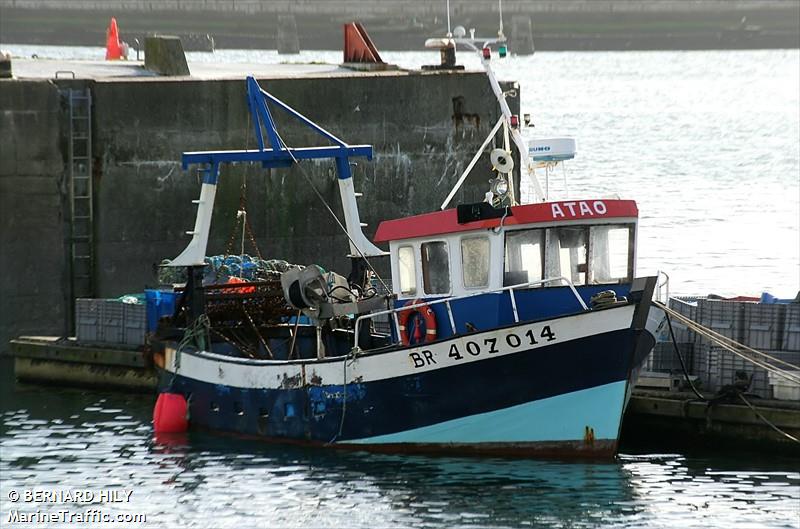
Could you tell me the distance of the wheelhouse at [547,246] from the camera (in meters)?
19.4

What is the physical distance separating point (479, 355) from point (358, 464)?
203cm

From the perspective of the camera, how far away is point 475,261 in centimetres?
1978

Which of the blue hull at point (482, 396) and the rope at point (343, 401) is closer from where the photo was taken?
the blue hull at point (482, 396)

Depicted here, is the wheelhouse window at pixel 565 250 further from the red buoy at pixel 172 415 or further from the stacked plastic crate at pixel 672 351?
the red buoy at pixel 172 415

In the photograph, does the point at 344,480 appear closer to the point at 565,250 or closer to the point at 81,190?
the point at 565,250

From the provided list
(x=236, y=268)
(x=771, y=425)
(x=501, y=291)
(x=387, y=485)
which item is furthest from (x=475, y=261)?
(x=236, y=268)

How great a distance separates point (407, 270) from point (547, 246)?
6.40 ft

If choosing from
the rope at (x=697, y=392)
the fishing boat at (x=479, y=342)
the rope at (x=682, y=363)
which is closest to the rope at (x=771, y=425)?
the rope at (x=697, y=392)

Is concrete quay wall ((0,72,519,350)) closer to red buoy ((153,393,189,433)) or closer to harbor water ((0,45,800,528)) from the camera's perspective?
harbor water ((0,45,800,528))

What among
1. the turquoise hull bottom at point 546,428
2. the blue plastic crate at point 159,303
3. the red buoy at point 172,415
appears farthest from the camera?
the blue plastic crate at point 159,303

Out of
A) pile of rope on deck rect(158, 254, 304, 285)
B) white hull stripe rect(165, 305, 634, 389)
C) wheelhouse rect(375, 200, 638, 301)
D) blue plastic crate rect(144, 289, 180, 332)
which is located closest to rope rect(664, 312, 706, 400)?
wheelhouse rect(375, 200, 638, 301)

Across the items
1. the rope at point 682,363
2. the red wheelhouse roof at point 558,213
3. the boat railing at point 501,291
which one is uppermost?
the red wheelhouse roof at point 558,213

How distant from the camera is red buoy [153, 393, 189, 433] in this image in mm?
21719

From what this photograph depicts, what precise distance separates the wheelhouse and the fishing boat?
2 cm
